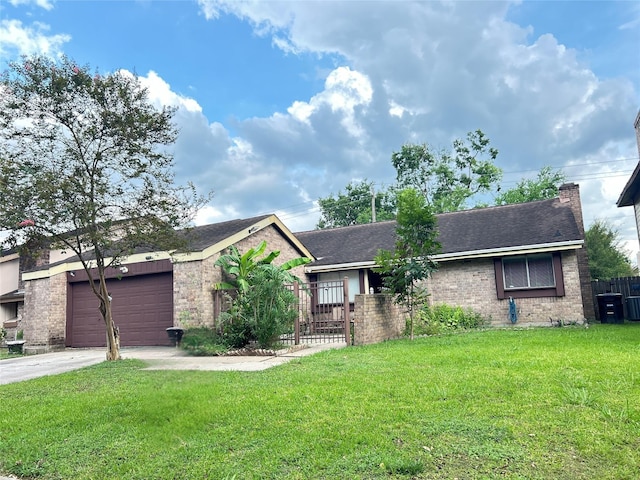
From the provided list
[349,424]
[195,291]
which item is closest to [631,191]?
Answer: [195,291]

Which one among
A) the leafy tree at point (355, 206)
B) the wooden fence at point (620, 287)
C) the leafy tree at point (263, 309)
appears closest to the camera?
the leafy tree at point (263, 309)

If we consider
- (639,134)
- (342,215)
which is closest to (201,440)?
(639,134)

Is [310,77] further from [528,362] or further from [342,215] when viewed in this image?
[342,215]

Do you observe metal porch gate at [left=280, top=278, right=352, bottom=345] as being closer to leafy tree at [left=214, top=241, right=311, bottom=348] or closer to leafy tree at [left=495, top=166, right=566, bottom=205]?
leafy tree at [left=214, top=241, right=311, bottom=348]

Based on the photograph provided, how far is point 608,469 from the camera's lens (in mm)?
3312

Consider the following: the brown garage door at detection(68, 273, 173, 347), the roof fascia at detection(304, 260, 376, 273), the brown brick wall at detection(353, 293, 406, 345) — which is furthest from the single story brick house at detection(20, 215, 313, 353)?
the brown brick wall at detection(353, 293, 406, 345)

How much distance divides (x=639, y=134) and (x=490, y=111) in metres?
6.99

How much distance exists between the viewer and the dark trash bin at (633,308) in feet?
51.9

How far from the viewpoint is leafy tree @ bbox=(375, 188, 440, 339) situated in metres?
12.0

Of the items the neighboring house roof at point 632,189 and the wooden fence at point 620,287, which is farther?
the wooden fence at point 620,287

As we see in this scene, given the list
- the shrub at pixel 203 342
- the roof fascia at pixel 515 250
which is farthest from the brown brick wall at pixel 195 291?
Result: the roof fascia at pixel 515 250

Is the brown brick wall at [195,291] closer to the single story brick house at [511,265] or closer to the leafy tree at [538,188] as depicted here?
the single story brick house at [511,265]

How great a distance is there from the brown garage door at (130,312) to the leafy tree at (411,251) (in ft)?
22.3

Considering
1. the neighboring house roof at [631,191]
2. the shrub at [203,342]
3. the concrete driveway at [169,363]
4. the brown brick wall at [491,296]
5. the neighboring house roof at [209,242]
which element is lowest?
the concrete driveway at [169,363]
